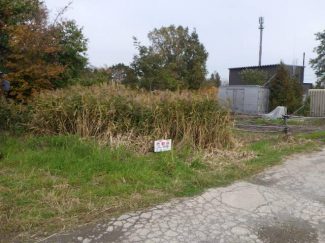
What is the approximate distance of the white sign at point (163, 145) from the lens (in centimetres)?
638

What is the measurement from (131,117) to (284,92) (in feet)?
54.2

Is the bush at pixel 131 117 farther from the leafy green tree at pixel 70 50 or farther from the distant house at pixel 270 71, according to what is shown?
the distant house at pixel 270 71

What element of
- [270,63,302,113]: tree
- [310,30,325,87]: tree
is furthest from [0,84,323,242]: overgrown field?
[310,30,325,87]: tree

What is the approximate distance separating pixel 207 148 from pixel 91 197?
361cm

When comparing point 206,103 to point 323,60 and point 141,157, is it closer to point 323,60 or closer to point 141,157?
point 141,157

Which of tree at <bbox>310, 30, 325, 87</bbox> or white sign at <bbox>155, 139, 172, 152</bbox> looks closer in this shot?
white sign at <bbox>155, 139, 172, 152</bbox>

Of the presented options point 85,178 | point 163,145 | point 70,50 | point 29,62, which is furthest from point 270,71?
point 85,178

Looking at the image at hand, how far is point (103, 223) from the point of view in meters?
3.62

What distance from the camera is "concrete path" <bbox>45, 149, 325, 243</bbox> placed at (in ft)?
11.0

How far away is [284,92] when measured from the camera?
818 inches

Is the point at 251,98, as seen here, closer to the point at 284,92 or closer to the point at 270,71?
the point at 284,92

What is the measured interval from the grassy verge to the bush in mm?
502

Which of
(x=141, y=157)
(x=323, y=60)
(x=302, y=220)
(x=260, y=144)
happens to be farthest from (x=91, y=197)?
(x=323, y=60)

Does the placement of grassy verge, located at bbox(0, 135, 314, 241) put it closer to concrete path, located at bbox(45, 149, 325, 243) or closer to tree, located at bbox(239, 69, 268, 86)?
concrete path, located at bbox(45, 149, 325, 243)
